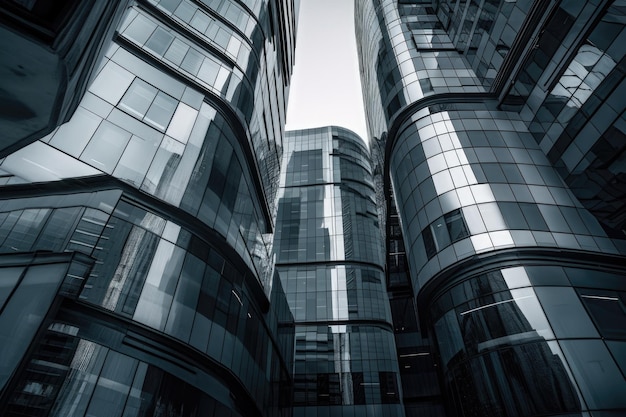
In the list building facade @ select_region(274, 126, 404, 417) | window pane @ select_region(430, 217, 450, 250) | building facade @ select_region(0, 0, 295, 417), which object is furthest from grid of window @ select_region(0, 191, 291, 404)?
building facade @ select_region(274, 126, 404, 417)

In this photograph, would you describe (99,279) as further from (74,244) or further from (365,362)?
(365,362)

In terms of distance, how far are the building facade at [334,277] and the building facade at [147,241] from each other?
15016 millimetres

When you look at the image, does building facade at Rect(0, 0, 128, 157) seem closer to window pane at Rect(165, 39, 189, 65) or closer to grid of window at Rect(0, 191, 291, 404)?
grid of window at Rect(0, 191, 291, 404)

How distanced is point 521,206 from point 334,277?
27.5 metres

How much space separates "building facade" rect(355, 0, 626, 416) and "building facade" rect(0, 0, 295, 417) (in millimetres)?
12359

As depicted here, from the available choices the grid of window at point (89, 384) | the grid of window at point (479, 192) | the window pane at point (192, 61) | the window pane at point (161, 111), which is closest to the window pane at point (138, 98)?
the window pane at point (161, 111)

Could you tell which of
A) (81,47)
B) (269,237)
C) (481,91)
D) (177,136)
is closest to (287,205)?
(269,237)

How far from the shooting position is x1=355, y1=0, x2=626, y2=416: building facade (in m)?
17.2

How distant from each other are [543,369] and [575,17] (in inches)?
852

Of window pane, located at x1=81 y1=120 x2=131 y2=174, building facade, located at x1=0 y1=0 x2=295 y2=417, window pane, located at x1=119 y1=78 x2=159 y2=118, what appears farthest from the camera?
window pane, located at x1=119 y1=78 x2=159 y2=118

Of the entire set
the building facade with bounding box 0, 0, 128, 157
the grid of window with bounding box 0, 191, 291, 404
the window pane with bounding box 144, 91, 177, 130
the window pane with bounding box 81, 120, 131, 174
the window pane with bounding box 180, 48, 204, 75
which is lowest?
the building facade with bounding box 0, 0, 128, 157

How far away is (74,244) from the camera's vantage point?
12461mm

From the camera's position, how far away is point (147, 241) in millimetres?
14555

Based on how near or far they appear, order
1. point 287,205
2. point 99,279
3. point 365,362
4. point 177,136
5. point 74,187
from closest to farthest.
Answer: point 99,279 < point 74,187 < point 177,136 < point 365,362 < point 287,205
